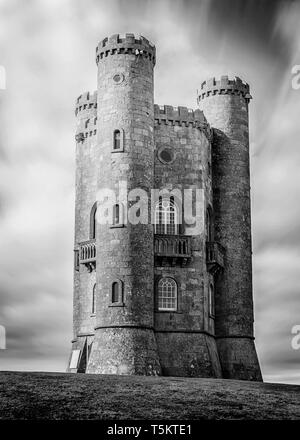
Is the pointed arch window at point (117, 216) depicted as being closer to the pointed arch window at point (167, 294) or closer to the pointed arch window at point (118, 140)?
the pointed arch window at point (118, 140)

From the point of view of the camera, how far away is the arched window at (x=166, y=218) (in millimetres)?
43969

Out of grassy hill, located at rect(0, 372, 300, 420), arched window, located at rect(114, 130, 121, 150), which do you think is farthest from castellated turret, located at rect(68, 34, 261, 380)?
grassy hill, located at rect(0, 372, 300, 420)

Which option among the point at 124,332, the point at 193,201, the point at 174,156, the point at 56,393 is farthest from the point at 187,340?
the point at 56,393

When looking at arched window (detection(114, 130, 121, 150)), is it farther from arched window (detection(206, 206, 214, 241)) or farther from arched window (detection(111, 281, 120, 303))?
arched window (detection(206, 206, 214, 241))

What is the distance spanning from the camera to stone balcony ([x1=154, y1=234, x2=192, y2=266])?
42938mm

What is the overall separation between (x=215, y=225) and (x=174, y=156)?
18.6 feet

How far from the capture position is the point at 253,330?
159 ft

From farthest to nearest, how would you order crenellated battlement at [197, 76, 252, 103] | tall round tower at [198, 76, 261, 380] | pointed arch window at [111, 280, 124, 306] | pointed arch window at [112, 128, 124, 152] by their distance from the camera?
crenellated battlement at [197, 76, 252, 103]
tall round tower at [198, 76, 261, 380]
pointed arch window at [112, 128, 124, 152]
pointed arch window at [111, 280, 124, 306]

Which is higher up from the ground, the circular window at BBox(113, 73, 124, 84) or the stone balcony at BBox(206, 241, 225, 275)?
the circular window at BBox(113, 73, 124, 84)

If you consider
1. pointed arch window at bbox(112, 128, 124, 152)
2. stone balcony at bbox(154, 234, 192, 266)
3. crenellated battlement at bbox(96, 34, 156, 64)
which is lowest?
stone balcony at bbox(154, 234, 192, 266)

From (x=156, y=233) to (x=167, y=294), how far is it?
3569 mm

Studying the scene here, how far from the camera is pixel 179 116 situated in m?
46.0

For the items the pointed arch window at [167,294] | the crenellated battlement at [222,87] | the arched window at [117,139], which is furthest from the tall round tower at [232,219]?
the arched window at [117,139]

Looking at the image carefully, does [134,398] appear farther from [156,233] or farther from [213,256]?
[213,256]
